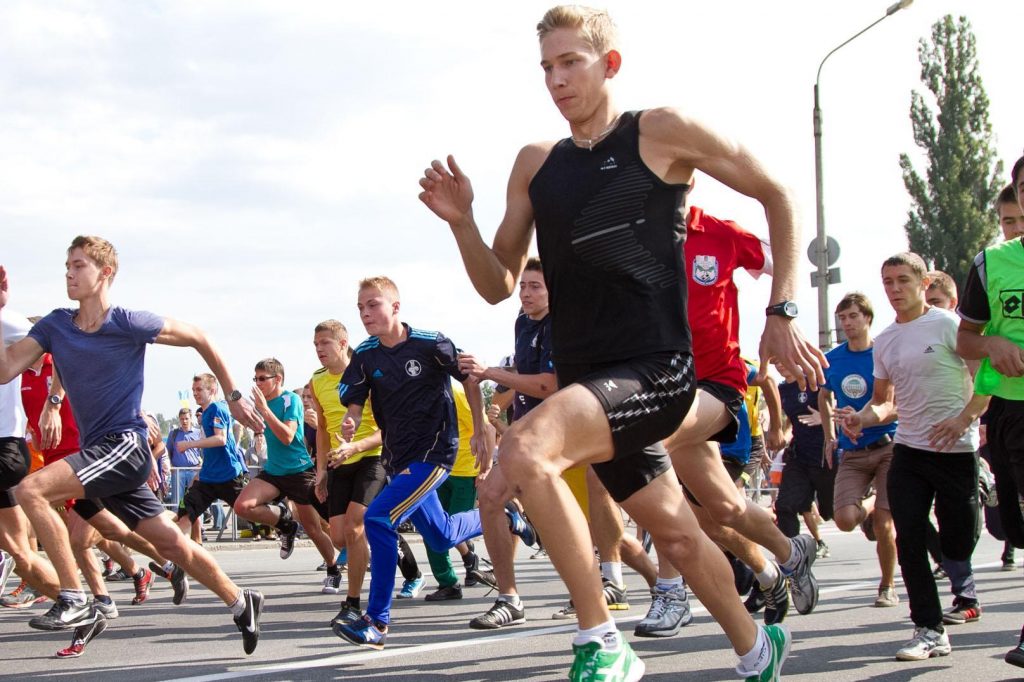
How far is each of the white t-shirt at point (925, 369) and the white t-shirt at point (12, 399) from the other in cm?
559

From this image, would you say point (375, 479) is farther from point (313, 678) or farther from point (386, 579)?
point (313, 678)

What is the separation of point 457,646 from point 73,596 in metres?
2.24

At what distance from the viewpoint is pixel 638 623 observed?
22.3ft

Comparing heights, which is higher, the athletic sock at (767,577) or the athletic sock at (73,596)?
the athletic sock at (73,596)

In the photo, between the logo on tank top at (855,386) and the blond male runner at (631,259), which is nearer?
the blond male runner at (631,259)

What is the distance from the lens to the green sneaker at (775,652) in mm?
4160

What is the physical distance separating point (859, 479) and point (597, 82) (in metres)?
5.49

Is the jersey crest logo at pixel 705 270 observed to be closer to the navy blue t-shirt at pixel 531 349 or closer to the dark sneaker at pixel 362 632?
the navy blue t-shirt at pixel 531 349

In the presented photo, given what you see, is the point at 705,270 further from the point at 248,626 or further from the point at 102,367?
the point at 102,367

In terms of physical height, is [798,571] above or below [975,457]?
below

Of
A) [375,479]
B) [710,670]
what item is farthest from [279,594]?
[710,670]

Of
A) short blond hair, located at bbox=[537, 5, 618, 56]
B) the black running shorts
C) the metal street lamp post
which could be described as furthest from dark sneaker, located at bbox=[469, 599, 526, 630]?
the metal street lamp post

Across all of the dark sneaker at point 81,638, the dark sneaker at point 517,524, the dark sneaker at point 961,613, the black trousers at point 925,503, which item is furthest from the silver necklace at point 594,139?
the dark sneaker at point 517,524

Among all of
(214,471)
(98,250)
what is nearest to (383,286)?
(98,250)
